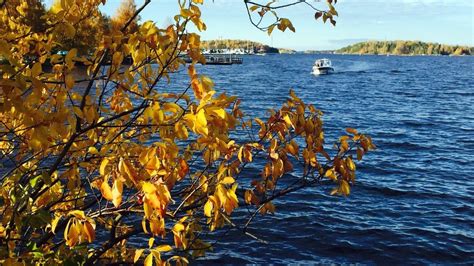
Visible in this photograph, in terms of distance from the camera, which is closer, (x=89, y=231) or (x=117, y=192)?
(x=117, y=192)

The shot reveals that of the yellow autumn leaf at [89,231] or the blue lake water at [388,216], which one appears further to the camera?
the blue lake water at [388,216]

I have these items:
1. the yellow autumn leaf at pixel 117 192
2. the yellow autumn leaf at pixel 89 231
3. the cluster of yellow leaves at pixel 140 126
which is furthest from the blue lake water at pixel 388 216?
the yellow autumn leaf at pixel 117 192

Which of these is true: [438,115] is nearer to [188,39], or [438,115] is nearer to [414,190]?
[414,190]

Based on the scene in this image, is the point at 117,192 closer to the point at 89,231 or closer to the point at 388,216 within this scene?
the point at 89,231

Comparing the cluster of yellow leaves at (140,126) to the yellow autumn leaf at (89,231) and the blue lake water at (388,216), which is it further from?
the blue lake water at (388,216)

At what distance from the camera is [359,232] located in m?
12.6

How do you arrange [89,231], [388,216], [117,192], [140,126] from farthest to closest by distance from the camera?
1. [388,216]
2. [140,126]
3. [89,231]
4. [117,192]

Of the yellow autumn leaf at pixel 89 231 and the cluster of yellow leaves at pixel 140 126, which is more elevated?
the cluster of yellow leaves at pixel 140 126

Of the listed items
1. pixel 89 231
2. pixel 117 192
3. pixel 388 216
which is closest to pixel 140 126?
pixel 89 231

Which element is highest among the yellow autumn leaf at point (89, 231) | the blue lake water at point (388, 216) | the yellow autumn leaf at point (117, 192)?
the yellow autumn leaf at point (117, 192)

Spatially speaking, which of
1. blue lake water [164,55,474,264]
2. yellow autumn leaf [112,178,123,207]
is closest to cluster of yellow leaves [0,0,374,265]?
yellow autumn leaf [112,178,123,207]

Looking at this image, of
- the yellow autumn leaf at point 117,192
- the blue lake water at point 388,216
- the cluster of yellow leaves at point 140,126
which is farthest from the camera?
the blue lake water at point 388,216

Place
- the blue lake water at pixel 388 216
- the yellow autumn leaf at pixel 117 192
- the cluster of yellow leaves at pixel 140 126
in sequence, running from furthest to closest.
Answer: the blue lake water at pixel 388 216
the cluster of yellow leaves at pixel 140 126
the yellow autumn leaf at pixel 117 192

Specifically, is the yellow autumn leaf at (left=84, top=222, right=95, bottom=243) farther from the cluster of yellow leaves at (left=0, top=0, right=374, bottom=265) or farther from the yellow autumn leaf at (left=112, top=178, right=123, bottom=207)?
the yellow autumn leaf at (left=112, top=178, right=123, bottom=207)
